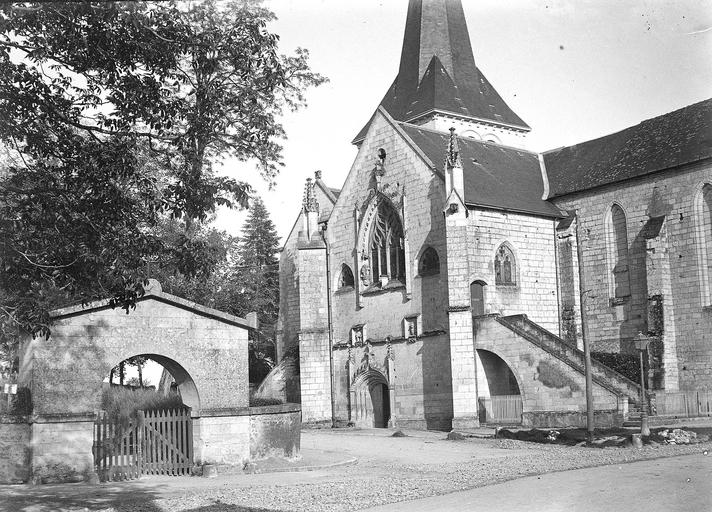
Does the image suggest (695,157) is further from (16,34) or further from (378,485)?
(16,34)

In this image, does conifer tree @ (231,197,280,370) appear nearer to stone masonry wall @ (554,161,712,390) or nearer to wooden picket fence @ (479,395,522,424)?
wooden picket fence @ (479,395,522,424)

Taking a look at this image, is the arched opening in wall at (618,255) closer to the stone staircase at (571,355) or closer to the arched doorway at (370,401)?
the stone staircase at (571,355)

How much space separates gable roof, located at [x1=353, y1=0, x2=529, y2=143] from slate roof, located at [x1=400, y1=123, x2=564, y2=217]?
6.82m

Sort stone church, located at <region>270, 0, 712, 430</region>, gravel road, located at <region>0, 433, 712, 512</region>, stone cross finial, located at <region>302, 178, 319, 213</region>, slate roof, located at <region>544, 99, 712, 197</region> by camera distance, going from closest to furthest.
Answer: gravel road, located at <region>0, 433, 712, 512</region> < stone church, located at <region>270, 0, 712, 430</region> < slate roof, located at <region>544, 99, 712, 197</region> < stone cross finial, located at <region>302, 178, 319, 213</region>

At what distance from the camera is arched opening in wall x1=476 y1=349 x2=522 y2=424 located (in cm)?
3444

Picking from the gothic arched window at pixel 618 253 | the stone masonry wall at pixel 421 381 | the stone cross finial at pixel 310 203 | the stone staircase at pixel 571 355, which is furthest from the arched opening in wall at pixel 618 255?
the stone cross finial at pixel 310 203

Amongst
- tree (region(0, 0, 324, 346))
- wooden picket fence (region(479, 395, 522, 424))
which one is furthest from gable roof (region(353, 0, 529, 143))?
tree (region(0, 0, 324, 346))

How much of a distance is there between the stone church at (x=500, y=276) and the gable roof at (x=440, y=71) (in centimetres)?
719

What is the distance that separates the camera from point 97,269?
37.5 ft

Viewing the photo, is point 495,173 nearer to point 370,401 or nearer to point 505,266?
point 505,266

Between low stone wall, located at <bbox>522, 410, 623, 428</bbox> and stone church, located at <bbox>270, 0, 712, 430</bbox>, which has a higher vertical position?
stone church, located at <bbox>270, 0, 712, 430</bbox>

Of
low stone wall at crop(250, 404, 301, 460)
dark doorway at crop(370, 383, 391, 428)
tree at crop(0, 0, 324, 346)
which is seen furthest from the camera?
dark doorway at crop(370, 383, 391, 428)

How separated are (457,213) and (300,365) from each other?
1102 cm

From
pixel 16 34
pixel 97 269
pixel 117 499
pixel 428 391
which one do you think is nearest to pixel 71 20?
pixel 16 34
